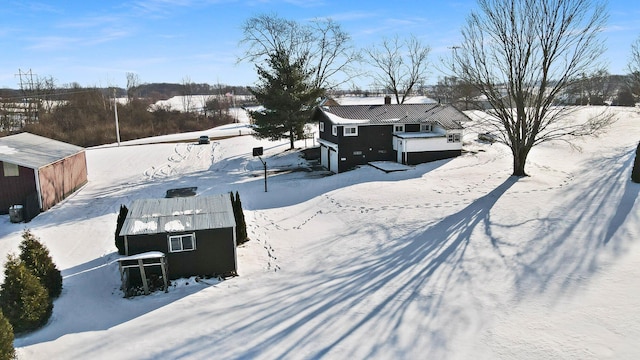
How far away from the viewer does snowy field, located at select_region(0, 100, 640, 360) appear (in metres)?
10.2

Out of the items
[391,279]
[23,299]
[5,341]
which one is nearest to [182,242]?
[23,299]

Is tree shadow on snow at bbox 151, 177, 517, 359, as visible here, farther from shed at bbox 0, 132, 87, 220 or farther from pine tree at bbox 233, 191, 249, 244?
shed at bbox 0, 132, 87, 220

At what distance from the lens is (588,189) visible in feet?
67.4

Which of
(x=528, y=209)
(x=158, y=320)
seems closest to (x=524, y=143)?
(x=528, y=209)

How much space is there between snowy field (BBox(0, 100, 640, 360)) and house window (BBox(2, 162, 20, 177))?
2665mm

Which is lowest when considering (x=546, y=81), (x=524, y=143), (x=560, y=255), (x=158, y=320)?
(x=158, y=320)

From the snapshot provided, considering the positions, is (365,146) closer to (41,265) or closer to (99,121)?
(41,265)

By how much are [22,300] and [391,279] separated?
409 inches

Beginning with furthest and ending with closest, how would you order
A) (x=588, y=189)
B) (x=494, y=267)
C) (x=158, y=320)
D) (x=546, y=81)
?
1. (x=546, y=81)
2. (x=588, y=189)
3. (x=494, y=267)
4. (x=158, y=320)

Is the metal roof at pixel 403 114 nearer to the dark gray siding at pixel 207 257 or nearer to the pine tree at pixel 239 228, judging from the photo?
the pine tree at pixel 239 228

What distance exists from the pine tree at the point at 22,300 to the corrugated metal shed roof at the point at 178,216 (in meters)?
2.87

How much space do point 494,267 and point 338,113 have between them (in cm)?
1992

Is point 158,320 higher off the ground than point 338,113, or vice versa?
point 338,113

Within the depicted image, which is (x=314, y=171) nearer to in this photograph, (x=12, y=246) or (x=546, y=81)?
(x=546, y=81)
